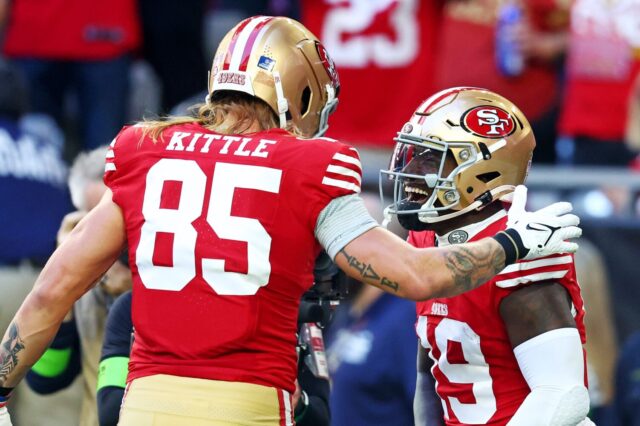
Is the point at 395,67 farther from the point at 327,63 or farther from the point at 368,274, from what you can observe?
the point at 368,274

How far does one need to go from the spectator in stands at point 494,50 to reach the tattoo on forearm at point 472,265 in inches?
170

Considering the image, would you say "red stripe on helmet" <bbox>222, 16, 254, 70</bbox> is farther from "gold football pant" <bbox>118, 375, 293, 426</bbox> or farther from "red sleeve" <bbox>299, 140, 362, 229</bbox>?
"gold football pant" <bbox>118, 375, 293, 426</bbox>

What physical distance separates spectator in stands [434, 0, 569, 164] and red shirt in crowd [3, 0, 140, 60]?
190cm

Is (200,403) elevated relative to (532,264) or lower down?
lower down

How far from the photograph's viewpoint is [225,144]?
A: 3.72 meters

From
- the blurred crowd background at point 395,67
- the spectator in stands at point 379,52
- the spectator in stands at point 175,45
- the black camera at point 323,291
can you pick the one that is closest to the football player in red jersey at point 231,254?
the black camera at point 323,291

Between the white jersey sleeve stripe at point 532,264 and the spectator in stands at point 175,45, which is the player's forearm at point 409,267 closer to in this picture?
the white jersey sleeve stripe at point 532,264

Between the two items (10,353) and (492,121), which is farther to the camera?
(492,121)

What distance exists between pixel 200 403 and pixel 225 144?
0.69 meters

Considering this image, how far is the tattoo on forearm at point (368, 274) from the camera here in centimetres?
362

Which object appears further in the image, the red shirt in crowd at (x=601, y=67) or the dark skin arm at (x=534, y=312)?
the red shirt in crowd at (x=601, y=67)

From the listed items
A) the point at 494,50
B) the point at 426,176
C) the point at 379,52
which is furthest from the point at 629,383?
the point at 379,52

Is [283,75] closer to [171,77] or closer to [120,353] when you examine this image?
[120,353]

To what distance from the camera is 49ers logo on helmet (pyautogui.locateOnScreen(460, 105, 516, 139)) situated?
4.13 meters
